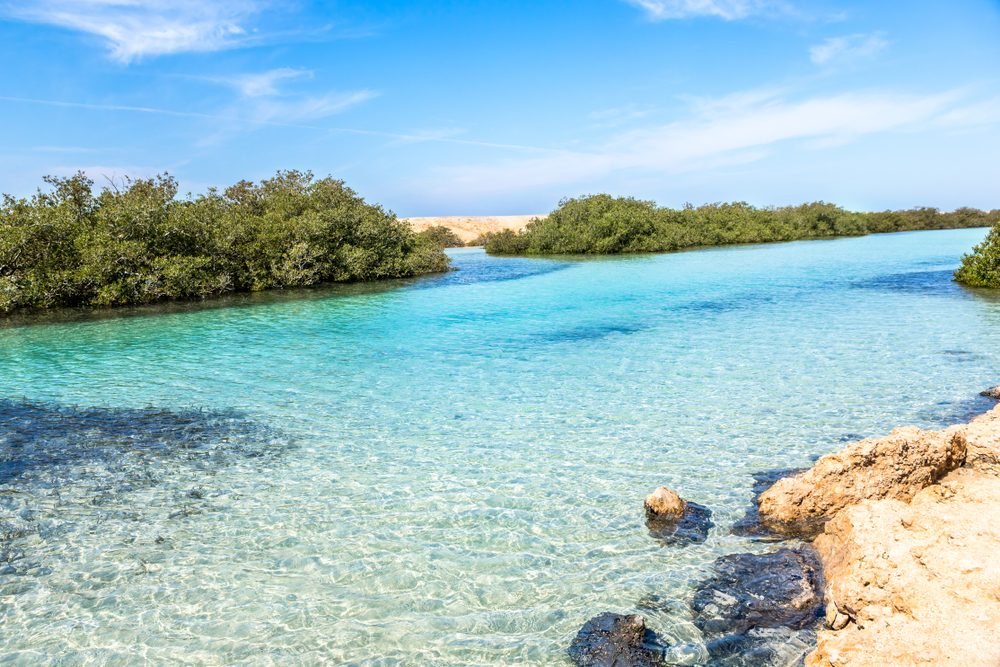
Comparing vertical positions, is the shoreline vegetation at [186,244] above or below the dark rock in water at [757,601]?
above

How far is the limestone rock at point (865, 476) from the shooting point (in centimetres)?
552

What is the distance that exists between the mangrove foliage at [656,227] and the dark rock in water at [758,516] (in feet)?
158

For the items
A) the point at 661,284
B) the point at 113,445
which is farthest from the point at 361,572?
the point at 661,284

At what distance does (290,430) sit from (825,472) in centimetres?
672

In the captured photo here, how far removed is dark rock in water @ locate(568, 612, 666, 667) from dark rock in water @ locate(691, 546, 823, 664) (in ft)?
1.33

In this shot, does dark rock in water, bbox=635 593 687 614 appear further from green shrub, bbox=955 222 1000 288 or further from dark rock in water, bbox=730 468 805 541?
green shrub, bbox=955 222 1000 288

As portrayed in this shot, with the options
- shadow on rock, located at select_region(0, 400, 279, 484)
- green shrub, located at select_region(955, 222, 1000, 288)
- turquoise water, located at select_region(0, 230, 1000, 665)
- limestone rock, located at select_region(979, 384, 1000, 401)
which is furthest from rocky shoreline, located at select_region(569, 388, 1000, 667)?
green shrub, located at select_region(955, 222, 1000, 288)

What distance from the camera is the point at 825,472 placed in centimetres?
581

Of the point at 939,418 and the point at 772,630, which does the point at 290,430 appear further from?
the point at 939,418

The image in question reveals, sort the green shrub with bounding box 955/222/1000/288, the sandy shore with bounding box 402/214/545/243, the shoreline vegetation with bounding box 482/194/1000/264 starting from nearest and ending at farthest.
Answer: the green shrub with bounding box 955/222/1000/288, the shoreline vegetation with bounding box 482/194/1000/264, the sandy shore with bounding box 402/214/545/243

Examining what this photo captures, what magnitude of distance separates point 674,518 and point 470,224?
10328 centimetres

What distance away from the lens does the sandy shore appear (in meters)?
99.3

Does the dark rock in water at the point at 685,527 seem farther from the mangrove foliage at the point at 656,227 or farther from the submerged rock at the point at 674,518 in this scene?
the mangrove foliage at the point at 656,227

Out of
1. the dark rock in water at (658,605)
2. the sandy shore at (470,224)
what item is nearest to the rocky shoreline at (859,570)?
the dark rock in water at (658,605)
